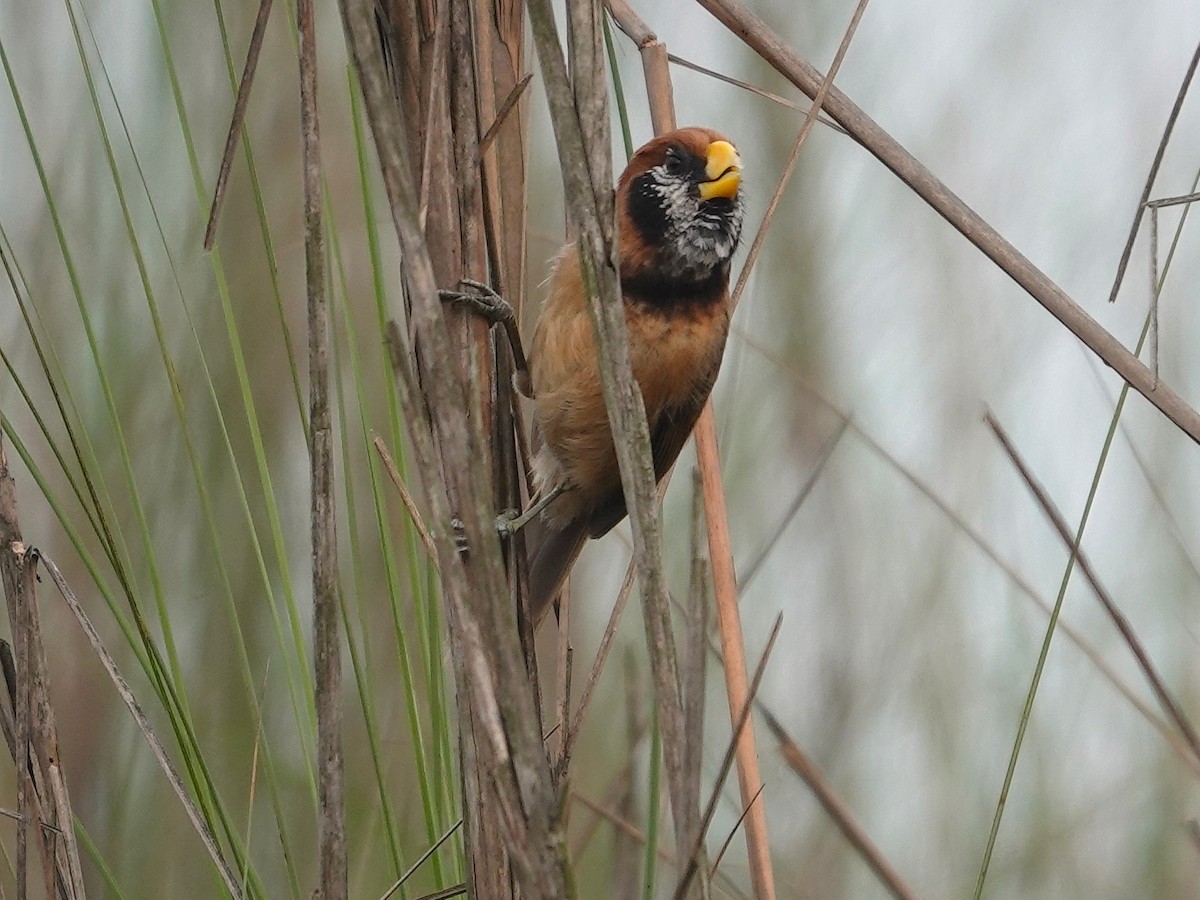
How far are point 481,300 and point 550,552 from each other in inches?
25.6

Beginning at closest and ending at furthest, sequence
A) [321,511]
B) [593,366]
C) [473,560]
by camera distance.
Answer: [473,560]
[321,511]
[593,366]

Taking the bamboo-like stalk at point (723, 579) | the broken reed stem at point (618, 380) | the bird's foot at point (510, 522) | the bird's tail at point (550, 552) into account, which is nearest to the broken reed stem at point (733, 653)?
the bamboo-like stalk at point (723, 579)

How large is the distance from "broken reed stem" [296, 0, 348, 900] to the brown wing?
0.80 meters

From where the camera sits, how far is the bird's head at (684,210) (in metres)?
1.51

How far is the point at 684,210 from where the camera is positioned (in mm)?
1531

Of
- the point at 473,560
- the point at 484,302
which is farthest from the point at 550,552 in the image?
the point at 473,560

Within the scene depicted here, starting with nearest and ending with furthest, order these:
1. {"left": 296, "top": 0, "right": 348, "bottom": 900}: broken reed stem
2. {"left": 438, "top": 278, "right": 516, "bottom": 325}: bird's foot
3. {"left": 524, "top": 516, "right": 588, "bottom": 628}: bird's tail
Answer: {"left": 296, "top": 0, "right": 348, "bottom": 900}: broken reed stem < {"left": 438, "top": 278, "right": 516, "bottom": 325}: bird's foot < {"left": 524, "top": 516, "right": 588, "bottom": 628}: bird's tail

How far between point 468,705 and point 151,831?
3.53 ft

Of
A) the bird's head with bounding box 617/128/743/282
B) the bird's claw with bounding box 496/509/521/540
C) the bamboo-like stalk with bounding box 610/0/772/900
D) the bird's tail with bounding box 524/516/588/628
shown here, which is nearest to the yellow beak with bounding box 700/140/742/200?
the bird's head with bounding box 617/128/743/282

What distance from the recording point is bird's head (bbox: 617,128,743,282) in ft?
4.95

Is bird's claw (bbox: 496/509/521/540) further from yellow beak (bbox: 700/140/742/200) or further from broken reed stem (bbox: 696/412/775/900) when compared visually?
yellow beak (bbox: 700/140/742/200)

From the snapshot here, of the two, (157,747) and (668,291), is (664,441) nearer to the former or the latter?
(668,291)

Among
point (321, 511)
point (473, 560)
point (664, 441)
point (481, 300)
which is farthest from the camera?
point (664, 441)

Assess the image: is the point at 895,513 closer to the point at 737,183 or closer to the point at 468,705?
the point at 737,183
